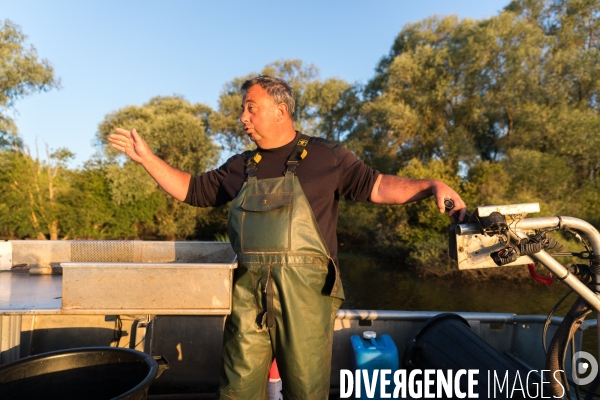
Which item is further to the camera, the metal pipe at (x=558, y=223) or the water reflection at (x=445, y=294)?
the water reflection at (x=445, y=294)

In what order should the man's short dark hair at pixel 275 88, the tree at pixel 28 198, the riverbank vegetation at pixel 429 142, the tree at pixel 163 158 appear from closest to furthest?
the man's short dark hair at pixel 275 88 → the riverbank vegetation at pixel 429 142 → the tree at pixel 28 198 → the tree at pixel 163 158

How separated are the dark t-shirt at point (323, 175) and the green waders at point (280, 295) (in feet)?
0.28

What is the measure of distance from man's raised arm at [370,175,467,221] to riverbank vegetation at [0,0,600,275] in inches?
425

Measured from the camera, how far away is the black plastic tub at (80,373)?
80.8 inches

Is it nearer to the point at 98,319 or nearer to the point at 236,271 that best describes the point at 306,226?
the point at 236,271

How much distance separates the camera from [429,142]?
17.5 m

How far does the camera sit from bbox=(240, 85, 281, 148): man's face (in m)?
2.25

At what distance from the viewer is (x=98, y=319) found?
117 inches

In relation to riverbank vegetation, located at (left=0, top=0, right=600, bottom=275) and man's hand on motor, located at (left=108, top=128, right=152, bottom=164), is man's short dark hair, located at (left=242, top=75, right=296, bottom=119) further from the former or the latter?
riverbank vegetation, located at (left=0, top=0, right=600, bottom=275)

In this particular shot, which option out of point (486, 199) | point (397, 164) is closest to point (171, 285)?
point (486, 199)

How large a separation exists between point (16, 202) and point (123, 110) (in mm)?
7181

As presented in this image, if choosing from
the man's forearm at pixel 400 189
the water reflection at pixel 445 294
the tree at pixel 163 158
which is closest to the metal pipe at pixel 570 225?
the man's forearm at pixel 400 189

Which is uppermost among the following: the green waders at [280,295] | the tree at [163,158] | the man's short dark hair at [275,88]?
the tree at [163,158]

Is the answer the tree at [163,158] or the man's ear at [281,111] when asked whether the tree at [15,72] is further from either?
the man's ear at [281,111]
